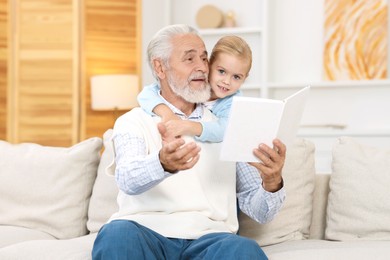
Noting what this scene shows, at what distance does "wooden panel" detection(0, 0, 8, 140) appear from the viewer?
227 inches

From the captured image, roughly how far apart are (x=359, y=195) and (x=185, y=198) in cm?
63

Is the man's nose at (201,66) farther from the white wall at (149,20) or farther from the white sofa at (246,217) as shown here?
the white wall at (149,20)

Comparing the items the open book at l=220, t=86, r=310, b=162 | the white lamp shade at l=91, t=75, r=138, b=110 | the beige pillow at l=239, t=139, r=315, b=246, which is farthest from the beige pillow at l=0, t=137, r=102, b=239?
the white lamp shade at l=91, t=75, r=138, b=110

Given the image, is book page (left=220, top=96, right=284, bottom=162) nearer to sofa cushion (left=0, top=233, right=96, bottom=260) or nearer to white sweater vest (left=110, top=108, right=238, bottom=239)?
white sweater vest (left=110, top=108, right=238, bottom=239)

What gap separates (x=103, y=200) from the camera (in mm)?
2740

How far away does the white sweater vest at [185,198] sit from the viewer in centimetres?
227

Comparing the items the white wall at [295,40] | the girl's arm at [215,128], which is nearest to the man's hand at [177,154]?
the girl's arm at [215,128]

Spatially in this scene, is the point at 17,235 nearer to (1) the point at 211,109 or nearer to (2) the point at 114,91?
(1) the point at 211,109

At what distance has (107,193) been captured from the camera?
8.97 feet

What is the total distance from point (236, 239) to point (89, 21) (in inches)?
159

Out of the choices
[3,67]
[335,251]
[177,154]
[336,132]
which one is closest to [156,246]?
[177,154]

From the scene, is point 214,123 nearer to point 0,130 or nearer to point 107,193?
point 107,193

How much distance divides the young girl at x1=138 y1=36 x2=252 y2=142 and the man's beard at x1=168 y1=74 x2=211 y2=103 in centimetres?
6

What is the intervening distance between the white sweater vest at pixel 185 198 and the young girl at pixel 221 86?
0.05m
